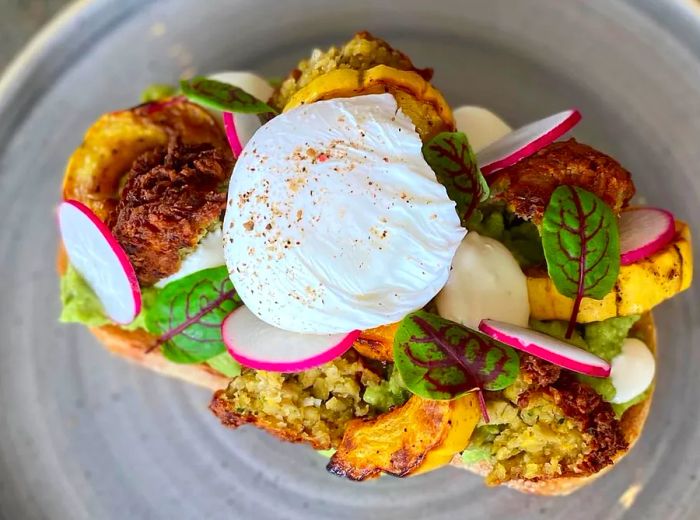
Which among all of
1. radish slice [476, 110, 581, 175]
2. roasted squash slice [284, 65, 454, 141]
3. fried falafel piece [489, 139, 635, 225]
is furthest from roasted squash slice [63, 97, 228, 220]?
fried falafel piece [489, 139, 635, 225]

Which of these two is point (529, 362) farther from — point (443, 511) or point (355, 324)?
point (443, 511)

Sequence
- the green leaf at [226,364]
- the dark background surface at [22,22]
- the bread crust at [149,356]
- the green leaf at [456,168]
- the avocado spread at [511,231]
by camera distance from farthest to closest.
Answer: the dark background surface at [22,22] < the bread crust at [149,356] < the green leaf at [226,364] < the avocado spread at [511,231] < the green leaf at [456,168]

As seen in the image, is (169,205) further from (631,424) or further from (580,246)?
(631,424)

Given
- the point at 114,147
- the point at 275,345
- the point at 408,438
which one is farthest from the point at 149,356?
the point at 408,438

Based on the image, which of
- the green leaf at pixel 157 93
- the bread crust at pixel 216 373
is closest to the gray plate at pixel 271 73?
the bread crust at pixel 216 373

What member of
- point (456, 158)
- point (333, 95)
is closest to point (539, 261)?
point (456, 158)

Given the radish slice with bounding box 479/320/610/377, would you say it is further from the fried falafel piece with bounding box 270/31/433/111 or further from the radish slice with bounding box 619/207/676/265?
the fried falafel piece with bounding box 270/31/433/111

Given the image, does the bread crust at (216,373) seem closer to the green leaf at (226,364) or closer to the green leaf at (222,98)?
the green leaf at (226,364)
